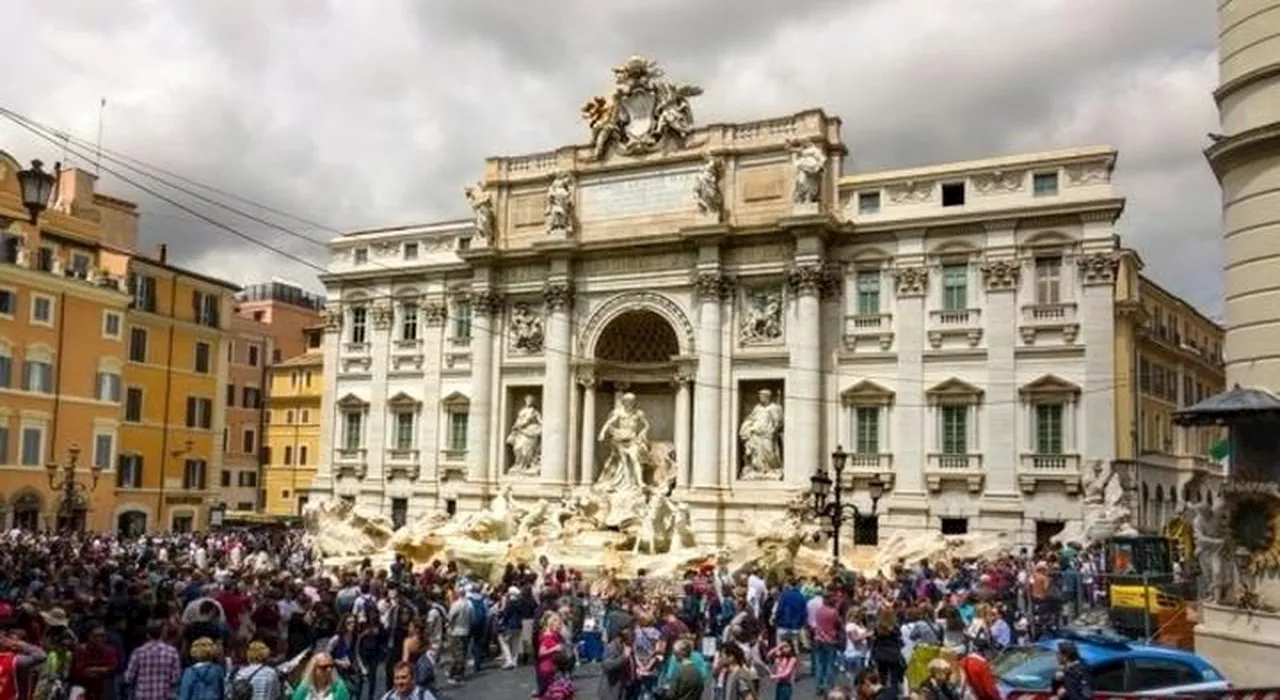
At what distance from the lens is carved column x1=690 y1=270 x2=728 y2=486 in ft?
111

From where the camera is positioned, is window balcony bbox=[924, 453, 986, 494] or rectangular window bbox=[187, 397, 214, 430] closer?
window balcony bbox=[924, 453, 986, 494]

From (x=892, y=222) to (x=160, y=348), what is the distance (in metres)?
29.8

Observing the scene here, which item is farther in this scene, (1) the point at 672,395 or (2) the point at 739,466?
(1) the point at 672,395

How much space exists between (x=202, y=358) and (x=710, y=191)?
24.8m

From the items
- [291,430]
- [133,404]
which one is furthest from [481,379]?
[291,430]

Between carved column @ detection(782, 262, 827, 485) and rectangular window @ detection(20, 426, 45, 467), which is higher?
carved column @ detection(782, 262, 827, 485)

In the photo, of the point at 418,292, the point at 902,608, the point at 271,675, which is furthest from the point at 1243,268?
the point at 418,292

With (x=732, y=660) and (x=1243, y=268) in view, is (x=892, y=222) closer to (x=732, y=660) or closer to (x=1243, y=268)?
(x=1243, y=268)

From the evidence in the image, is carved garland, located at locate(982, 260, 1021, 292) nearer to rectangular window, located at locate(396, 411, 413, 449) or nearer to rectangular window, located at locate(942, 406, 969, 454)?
rectangular window, located at locate(942, 406, 969, 454)

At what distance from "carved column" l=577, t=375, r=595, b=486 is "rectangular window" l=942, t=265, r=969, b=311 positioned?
457 inches

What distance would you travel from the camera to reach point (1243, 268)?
Answer: 1487 centimetres

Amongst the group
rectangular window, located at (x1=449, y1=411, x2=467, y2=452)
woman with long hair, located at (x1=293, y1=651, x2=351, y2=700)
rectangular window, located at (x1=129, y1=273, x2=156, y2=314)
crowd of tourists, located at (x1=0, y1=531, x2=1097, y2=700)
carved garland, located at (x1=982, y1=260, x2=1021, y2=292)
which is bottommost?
crowd of tourists, located at (x1=0, y1=531, x2=1097, y2=700)

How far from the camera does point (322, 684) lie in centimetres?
860

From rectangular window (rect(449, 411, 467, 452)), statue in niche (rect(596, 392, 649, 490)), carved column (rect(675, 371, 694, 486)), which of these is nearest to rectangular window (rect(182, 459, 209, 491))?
rectangular window (rect(449, 411, 467, 452))
